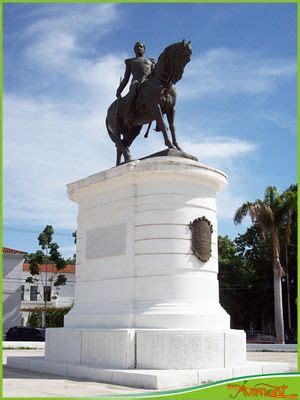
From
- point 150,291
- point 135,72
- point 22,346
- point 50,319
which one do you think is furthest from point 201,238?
point 50,319

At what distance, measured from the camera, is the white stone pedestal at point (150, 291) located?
1190cm

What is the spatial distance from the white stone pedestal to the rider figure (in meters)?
2.05

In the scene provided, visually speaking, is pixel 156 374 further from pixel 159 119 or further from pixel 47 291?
pixel 47 291

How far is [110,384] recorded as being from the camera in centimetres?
1121

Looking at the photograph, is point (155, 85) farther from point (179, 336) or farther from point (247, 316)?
point (247, 316)

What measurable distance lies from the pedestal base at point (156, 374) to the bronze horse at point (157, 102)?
5.27 m

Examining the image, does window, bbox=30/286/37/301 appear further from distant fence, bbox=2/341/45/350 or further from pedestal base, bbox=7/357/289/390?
pedestal base, bbox=7/357/289/390

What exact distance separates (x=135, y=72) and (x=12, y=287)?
123 feet

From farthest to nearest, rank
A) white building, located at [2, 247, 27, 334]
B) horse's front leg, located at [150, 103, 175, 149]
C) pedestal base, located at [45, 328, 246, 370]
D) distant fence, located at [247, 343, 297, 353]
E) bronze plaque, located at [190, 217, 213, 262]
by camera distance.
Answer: white building, located at [2, 247, 27, 334] < distant fence, located at [247, 343, 297, 353] < horse's front leg, located at [150, 103, 175, 149] < bronze plaque, located at [190, 217, 213, 262] < pedestal base, located at [45, 328, 246, 370]

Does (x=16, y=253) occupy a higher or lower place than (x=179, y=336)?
higher

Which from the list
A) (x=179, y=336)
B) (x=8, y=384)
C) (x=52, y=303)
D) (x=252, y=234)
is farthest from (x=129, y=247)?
(x=52, y=303)

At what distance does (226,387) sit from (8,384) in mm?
4115

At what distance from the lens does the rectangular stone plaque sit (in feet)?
43.9

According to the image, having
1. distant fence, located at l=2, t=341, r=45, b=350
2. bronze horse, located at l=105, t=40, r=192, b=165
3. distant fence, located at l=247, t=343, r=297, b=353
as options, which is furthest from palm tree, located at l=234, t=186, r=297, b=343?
bronze horse, located at l=105, t=40, r=192, b=165
